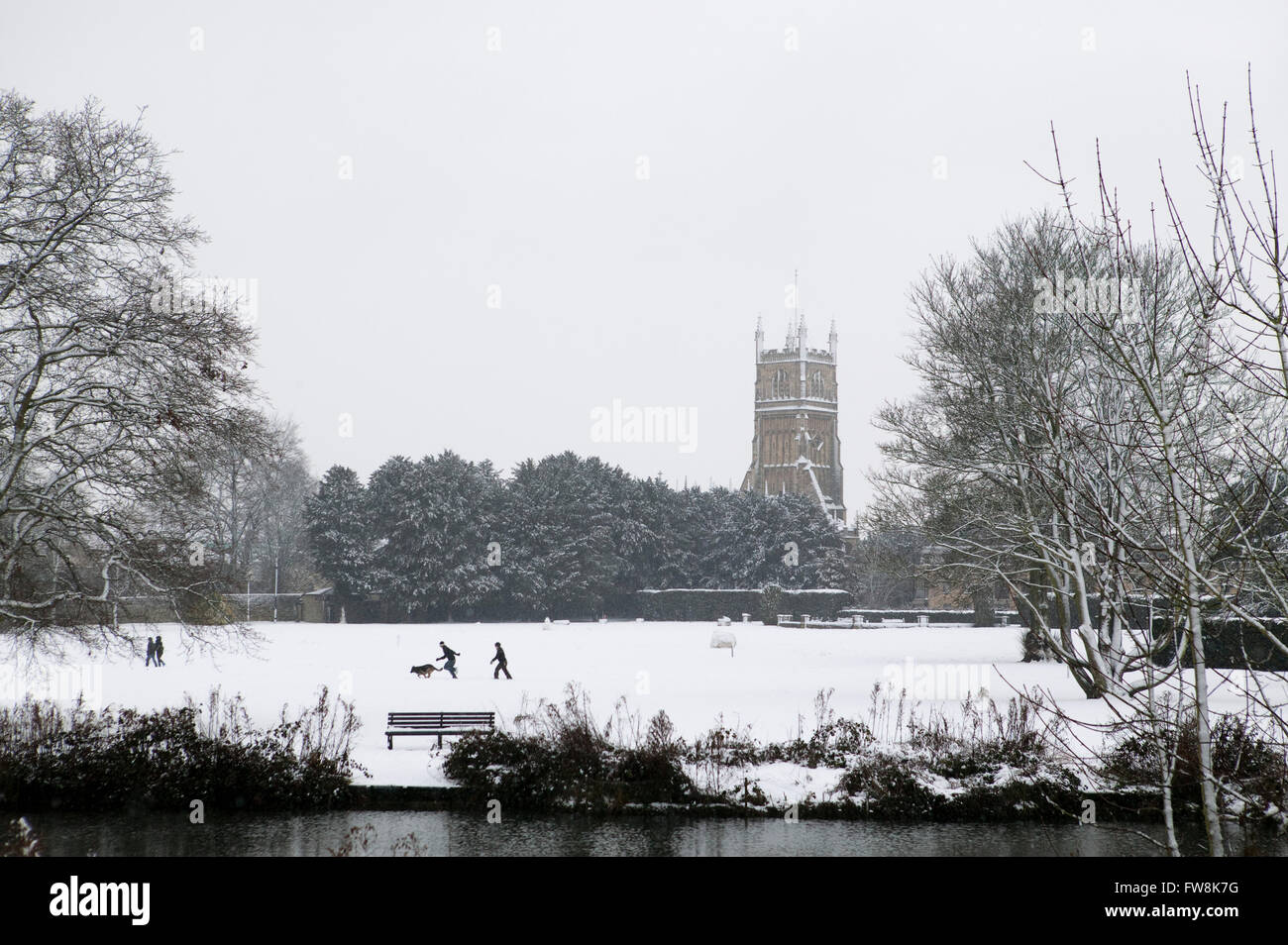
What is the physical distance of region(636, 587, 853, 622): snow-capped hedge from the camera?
6594 cm

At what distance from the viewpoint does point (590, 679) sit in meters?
25.5

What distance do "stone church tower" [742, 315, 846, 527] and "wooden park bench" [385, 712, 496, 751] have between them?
103881 millimetres

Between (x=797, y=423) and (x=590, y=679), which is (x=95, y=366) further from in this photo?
(x=797, y=423)

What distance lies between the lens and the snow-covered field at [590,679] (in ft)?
60.1

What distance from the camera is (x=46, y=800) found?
44.8 ft

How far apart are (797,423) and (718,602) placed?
5589 cm

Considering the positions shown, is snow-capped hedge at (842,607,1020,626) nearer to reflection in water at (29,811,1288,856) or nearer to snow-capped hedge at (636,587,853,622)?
snow-capped hedge at (636,587,853,622)

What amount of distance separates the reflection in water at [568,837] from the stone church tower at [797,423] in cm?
10595
